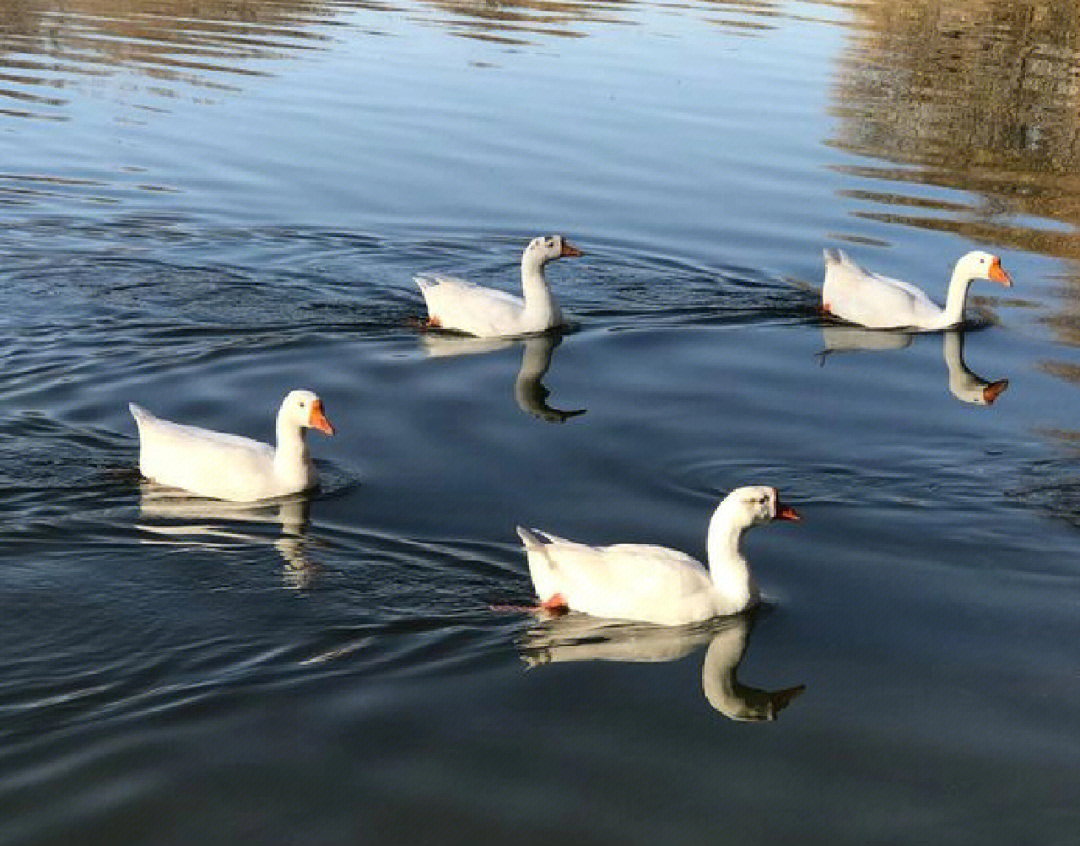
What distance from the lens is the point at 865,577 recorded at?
12469mm

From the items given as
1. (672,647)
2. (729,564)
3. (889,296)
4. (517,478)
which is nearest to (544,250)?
(889,296)

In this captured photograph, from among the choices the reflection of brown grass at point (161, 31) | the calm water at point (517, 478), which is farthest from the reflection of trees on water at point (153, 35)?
the calm water at point (517, 478)

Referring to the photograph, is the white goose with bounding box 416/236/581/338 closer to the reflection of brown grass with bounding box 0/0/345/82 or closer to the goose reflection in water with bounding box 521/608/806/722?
the goose reflection in water with bounding box 521/608/806/722

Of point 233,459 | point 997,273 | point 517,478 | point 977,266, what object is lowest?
point 517,478

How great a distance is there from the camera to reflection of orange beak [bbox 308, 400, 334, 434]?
13672mm

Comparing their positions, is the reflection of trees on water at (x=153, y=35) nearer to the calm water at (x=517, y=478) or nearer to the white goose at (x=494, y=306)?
the calm water at (x=517, y=478)

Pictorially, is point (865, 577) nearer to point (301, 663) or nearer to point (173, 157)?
point (301, 663)

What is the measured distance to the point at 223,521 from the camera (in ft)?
43.3

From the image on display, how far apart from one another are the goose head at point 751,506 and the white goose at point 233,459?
3.23m

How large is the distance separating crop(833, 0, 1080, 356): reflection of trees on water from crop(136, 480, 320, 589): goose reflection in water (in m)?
8.94

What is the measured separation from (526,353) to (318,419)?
4474mm

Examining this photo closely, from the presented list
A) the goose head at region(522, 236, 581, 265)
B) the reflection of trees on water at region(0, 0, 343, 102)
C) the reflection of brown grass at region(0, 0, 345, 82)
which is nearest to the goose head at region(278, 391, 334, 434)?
the goose head at region(522, 236, 581, 265)

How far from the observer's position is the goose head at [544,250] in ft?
60.3

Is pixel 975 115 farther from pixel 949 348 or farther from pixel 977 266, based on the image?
pixel 949 348
